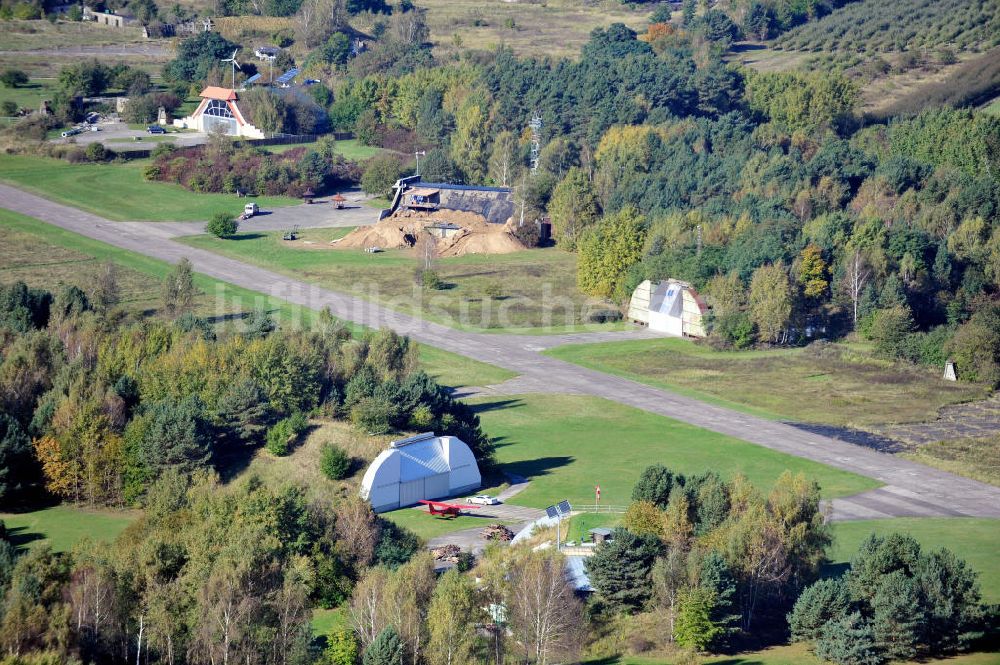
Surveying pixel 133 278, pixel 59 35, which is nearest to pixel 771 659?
pixel 133 278

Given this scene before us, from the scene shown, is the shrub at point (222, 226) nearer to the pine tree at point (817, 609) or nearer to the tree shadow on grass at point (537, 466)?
the tree shadow on grass at point (537, 466)

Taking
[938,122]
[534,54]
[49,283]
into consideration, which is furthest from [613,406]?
[534,54]

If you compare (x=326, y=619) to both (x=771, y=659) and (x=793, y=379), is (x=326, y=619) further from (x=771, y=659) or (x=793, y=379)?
(x=793, y=379)

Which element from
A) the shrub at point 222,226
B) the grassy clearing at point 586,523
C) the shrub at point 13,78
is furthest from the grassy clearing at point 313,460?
the shrub at point 13,78

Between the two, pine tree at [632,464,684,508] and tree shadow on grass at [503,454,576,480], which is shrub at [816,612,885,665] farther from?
tree shadow on grass at [503,454,576,480]

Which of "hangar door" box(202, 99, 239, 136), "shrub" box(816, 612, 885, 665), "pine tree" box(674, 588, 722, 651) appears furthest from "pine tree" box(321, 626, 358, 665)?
"hangar door" box(202, 99, 239, 136)
